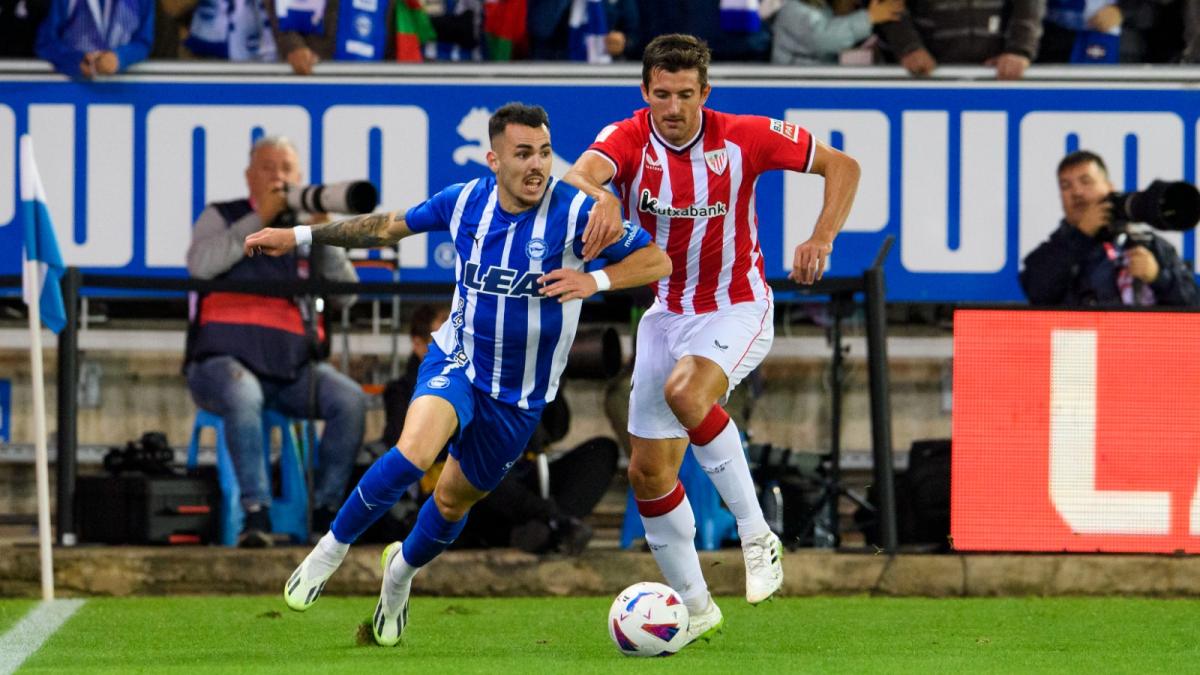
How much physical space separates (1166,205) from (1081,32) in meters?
2.44

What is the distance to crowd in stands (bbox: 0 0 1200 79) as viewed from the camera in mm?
11320

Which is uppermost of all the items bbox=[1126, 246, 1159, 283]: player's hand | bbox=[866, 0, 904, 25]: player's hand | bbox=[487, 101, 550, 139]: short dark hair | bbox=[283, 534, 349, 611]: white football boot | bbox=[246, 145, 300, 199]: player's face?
bbox=[866, 0, 904, 25]: player's hand

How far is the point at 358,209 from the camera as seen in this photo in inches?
367

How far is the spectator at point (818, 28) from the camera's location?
11477 mm

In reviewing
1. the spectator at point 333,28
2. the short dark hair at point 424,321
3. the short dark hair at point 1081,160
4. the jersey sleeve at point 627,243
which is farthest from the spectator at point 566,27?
the jersey sleeve at point 627,243

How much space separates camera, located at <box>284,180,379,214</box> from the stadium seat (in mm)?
1142

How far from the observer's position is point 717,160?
7.67 meters

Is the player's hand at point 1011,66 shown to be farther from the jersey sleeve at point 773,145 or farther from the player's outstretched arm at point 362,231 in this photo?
the player's outstretched arm at point 362,231

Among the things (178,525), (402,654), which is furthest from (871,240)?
(402,654)

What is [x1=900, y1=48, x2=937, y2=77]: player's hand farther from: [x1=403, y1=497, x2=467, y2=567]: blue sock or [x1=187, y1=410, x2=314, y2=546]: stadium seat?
[x1=403, y1=497, x2=467, y2=567]: blue sock

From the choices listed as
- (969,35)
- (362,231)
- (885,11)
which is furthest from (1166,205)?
(362,231)

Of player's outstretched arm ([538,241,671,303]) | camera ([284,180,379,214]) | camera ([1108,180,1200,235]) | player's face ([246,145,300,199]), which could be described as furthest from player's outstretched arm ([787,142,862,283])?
player's face ([246,145,300,199])

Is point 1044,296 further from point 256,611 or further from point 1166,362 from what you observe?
point 256,611

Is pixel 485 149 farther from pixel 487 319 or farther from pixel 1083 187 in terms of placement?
pixel 487 319
